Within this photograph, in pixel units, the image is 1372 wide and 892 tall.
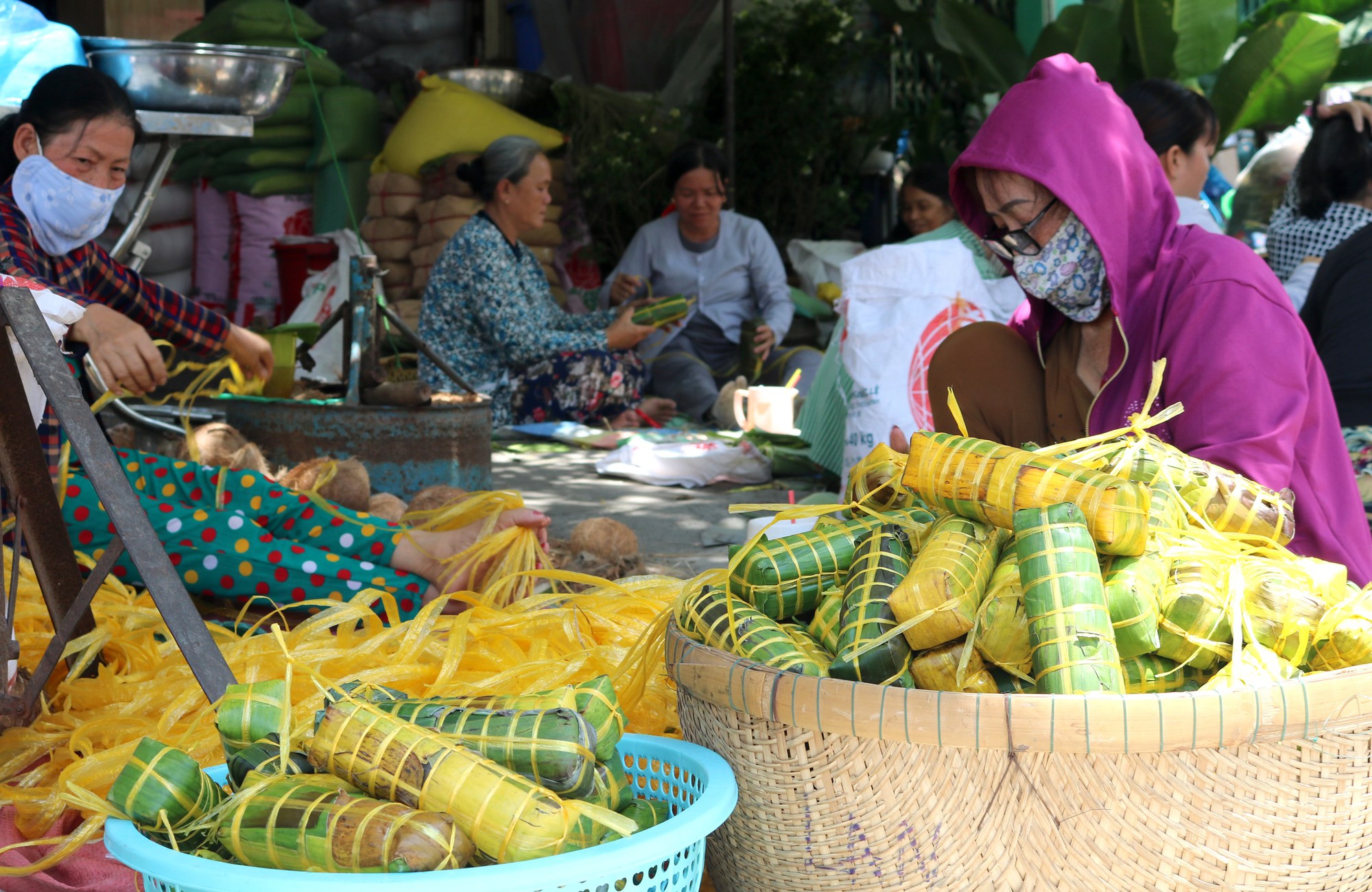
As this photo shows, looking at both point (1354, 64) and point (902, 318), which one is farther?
point (1354, 64)

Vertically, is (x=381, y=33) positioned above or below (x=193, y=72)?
above

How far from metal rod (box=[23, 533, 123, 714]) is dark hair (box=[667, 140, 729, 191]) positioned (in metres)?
4.76

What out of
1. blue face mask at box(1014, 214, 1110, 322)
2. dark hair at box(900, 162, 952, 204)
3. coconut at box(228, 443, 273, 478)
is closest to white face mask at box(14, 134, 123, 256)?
coconut at box(228, 443, 273, 478)

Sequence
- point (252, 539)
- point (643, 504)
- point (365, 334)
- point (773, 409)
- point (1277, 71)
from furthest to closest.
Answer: point (1277, 71)
point (773, 409)
point (643, 504)
point (365, 334)
point (252, 539)

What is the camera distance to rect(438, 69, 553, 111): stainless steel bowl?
6930 mm

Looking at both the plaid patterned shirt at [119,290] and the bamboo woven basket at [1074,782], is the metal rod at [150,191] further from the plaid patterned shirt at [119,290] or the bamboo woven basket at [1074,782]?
the bamboo woven basket at [1074,782]

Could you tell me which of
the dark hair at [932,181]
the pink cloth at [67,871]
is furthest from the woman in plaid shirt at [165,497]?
the dark hair at [932,181]

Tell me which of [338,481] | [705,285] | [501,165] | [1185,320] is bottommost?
[338,481]

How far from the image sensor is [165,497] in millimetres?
2684

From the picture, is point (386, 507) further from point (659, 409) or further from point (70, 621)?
point (659, 409)

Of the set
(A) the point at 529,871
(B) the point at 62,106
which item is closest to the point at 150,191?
(B) the point at 62,106

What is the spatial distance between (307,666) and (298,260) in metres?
5.23

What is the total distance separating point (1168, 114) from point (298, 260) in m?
4.57

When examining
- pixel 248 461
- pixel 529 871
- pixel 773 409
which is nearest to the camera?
pixel 529 871
